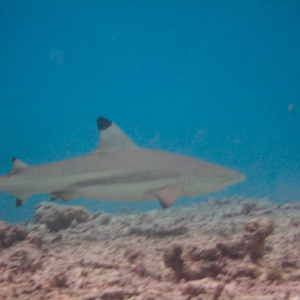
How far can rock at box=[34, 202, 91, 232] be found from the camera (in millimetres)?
6777

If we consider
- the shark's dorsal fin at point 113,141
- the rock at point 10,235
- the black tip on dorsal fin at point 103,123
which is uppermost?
the black tip on dorsal fin at point 103,123

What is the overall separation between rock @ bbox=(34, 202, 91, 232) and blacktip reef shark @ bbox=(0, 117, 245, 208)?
4.11ft

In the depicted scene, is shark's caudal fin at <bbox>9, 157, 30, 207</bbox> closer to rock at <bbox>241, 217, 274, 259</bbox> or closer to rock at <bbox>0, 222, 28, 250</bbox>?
rock at <bbox>0, 222, 28, 250</bbox>

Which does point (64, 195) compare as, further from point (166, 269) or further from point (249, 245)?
point (249, 245)

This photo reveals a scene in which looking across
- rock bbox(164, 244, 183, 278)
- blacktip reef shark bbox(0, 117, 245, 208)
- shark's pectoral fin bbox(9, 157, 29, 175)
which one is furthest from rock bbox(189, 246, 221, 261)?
shark's pectoral fin bbox(9, 157, 29, 175)

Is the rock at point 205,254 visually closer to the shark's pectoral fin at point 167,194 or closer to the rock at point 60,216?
the shark's pectoral fin at point 167,194

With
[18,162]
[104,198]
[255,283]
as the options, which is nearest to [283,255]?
[255,283]

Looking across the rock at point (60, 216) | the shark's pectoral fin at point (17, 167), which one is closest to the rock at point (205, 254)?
the shark's pectoral fin at point (17, 167)

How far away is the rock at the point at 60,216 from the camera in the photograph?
22.2 ft

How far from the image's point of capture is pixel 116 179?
18.8 feet

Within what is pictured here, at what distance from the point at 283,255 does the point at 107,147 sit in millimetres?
3893

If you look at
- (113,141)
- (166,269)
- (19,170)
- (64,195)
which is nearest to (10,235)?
(64,195)

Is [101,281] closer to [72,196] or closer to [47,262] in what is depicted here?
[47,262]

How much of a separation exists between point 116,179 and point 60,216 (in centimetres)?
197
